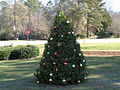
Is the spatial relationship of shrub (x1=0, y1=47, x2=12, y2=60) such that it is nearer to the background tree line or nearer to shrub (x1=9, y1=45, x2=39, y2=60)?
shrub (x1=9, y1=45, x2=39, y2=60)

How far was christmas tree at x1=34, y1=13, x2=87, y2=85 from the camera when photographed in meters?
6.16

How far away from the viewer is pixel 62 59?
20.3ft

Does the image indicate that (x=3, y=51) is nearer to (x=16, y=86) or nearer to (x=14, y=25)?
(x=16, y=86)

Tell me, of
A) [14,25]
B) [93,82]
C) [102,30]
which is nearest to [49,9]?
[14,25]

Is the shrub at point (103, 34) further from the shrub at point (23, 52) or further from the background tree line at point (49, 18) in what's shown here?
the shrub at point (23, 52)

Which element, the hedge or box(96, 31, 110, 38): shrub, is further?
box(96, 31, 110, 38): shrub

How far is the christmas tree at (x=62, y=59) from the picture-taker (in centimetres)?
616

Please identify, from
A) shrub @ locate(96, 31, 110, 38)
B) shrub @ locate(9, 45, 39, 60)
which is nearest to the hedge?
shrub @ locate(9, 45, 39, 60)

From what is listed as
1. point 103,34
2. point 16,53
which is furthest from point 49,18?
point 16,53

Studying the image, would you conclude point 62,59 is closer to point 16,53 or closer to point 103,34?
point 16,53

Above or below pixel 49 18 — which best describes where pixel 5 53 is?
below

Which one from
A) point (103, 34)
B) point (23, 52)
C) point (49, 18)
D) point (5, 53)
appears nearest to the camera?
point (5, 53)

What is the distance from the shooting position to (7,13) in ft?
181

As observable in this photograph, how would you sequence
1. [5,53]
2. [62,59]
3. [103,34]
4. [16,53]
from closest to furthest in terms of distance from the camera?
1. [62,59]
2. [5,53]
3. [16,53]
4. [103,34]
